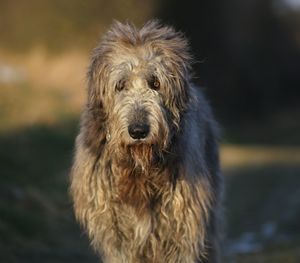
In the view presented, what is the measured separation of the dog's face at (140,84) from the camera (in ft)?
23.5

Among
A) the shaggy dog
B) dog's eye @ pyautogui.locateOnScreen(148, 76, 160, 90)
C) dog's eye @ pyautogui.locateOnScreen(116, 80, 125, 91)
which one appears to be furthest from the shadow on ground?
dog's eye @ pyautogui.locateOnScreen(148, 76, 160, 90)

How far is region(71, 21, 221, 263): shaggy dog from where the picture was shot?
731cm

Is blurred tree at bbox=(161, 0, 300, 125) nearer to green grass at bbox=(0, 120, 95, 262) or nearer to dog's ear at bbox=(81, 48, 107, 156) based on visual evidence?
green grass at bbox=(0, 120, 95, 262)

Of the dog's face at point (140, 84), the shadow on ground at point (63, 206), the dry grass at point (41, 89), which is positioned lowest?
the shadow on ground at point (63, 206)

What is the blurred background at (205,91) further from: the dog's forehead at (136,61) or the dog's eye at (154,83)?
the dog's eye at (154,83)

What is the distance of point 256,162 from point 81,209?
11628 millimetres

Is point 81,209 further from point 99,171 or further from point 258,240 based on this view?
point 258,240

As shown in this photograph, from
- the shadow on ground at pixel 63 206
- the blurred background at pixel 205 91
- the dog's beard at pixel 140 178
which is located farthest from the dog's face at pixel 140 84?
the shadow on ground at pixel 63 206

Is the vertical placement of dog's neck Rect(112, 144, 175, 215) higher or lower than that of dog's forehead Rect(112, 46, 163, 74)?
lower

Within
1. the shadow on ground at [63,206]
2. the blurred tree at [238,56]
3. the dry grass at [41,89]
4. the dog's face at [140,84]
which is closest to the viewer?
the dog's face at [140,84]

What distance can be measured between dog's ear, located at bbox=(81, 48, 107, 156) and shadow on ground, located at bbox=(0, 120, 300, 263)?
3140 millimetres

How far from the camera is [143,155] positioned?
742 centimetres

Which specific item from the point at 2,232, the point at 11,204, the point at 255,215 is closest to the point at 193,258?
the point at 2,232

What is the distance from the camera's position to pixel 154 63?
24.3ft
